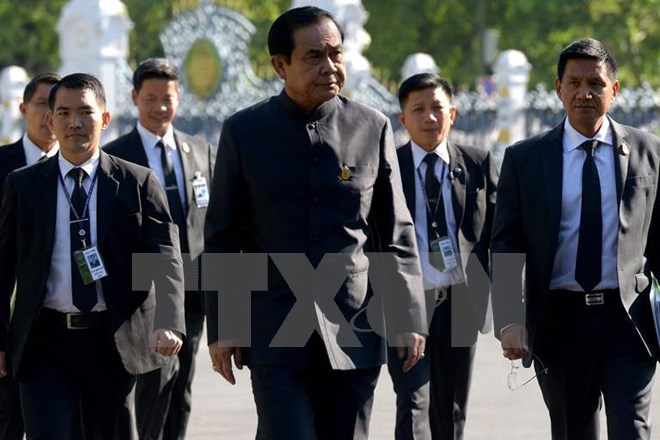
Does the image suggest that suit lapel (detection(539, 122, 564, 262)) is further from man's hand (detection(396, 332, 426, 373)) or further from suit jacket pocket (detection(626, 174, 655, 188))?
man's hand (detection(396, 332, 426, 373))

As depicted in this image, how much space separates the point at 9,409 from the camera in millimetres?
7449

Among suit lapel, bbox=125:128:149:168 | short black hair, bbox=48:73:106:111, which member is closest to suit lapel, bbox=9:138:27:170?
suit lapel, bbox=125:128:149:168

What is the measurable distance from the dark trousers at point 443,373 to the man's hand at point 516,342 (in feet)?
4.55

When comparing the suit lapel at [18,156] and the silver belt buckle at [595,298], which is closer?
the silver belt buckle at [595,298]

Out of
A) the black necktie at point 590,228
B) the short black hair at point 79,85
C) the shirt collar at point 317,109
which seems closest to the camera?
the shirt collar at point 317,109

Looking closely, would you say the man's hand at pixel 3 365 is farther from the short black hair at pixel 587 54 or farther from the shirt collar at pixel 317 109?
the short black hair at pixel 587 54

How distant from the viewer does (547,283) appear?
6.18 m

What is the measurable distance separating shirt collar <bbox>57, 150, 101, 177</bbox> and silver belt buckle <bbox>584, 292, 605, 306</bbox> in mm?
1991

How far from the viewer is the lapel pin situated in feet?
18.4

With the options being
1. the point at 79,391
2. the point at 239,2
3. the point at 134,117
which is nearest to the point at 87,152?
the point at 79,391

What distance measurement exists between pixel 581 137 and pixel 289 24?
1395 millimetres

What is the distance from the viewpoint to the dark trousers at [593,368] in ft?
20.0

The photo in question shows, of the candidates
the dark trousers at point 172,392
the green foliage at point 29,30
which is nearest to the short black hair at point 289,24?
the dark trousers at point 172,392

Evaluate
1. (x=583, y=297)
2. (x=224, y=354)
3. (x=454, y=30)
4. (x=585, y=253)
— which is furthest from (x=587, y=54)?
(x=454, y=30)
